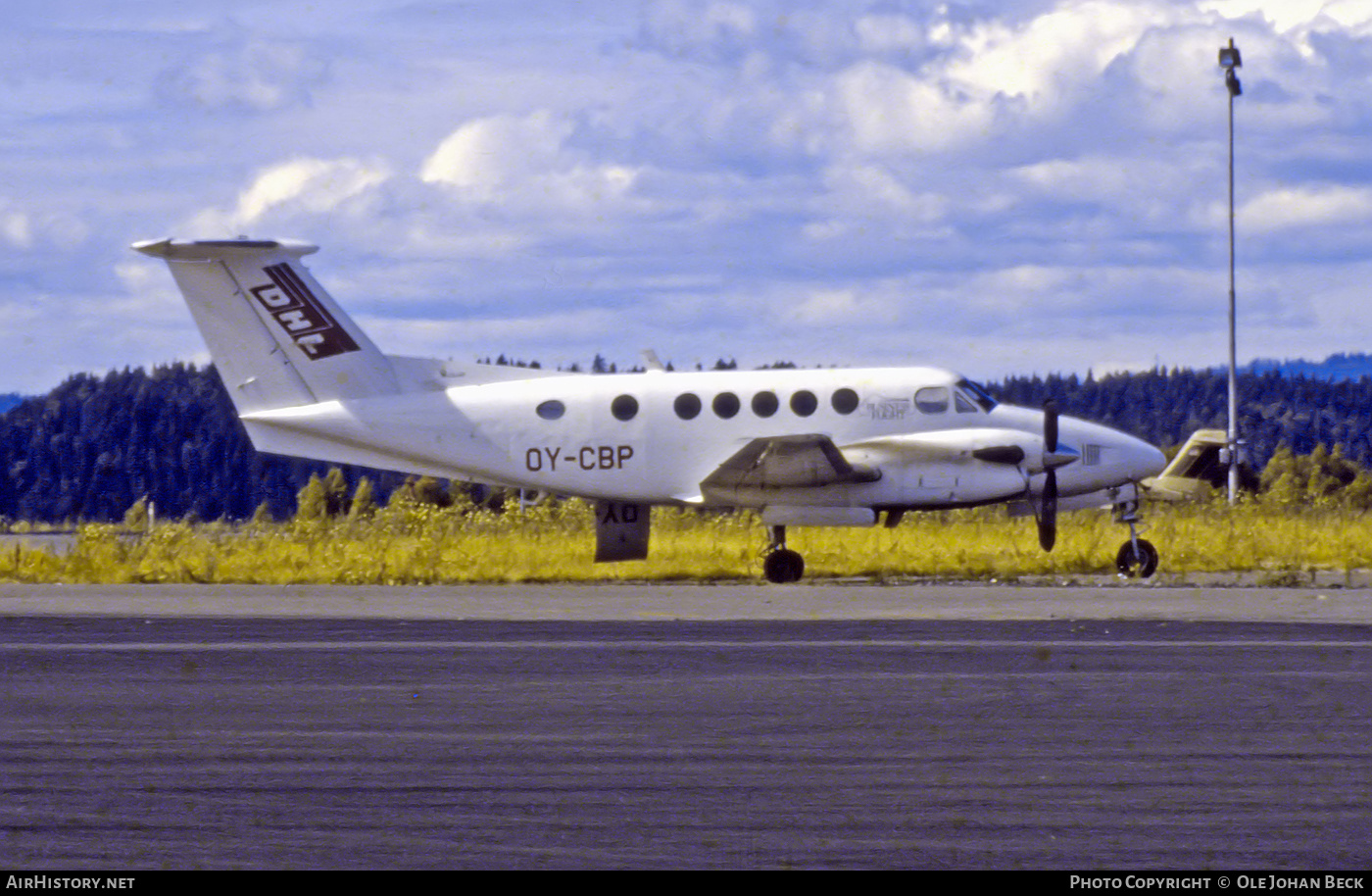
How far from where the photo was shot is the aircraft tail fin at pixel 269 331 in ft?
87.1

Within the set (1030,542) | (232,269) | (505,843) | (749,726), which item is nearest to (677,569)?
(1030,542)

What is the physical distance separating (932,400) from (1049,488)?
83.6 inches

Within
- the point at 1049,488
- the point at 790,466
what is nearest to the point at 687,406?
the point at 790,466

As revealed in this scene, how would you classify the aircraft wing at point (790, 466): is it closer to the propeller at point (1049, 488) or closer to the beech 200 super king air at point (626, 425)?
the beech 200 super king air at point (626, 425)

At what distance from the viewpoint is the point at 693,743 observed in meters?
9.27

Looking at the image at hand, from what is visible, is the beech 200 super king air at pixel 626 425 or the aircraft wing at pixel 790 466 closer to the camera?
the aircraft wing at pixel 790 466

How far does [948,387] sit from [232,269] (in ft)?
34.5

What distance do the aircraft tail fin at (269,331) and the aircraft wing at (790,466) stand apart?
5552 millimetres

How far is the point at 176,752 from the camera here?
29.5 ft

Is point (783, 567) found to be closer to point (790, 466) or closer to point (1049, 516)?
point (790, 466)

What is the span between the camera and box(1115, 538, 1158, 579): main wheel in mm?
24250

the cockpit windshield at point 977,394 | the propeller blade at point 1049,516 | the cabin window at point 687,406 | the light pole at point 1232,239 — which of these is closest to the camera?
the propeller blade at point 1049,516

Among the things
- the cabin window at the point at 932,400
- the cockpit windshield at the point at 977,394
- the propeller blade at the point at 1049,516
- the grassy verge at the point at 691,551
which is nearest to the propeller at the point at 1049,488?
the propeller blade at the point at 1049,516
